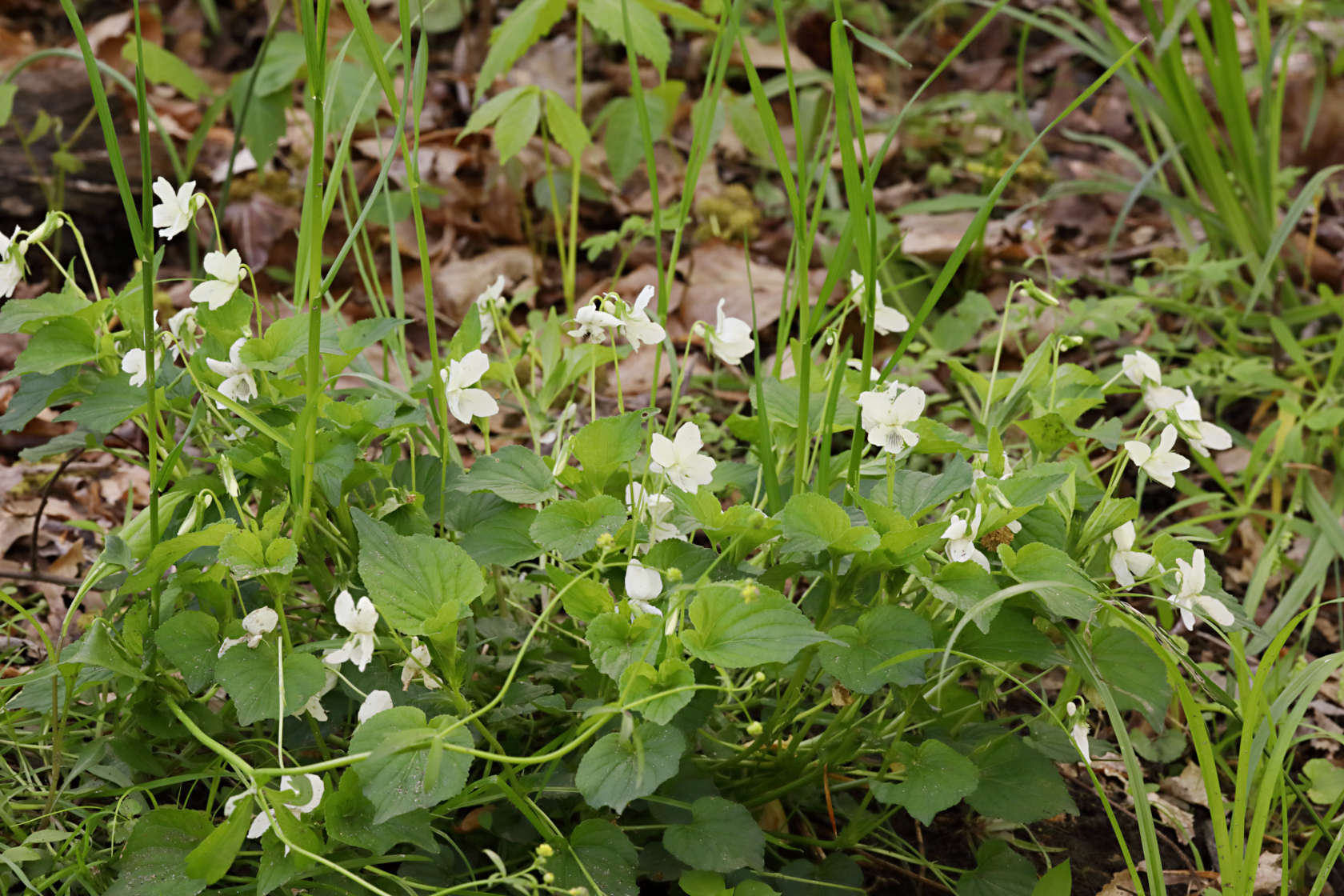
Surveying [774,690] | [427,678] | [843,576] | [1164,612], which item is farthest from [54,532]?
[1164,612]

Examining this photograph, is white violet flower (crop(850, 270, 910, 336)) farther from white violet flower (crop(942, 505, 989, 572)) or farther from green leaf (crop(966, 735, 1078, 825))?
green leaf (crop(966, 735, 1078, 825))

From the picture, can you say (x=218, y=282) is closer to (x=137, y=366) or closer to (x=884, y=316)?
(x=137, y=366)

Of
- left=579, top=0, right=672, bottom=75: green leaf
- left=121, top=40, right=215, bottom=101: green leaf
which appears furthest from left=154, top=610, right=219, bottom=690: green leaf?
left=121, top=40, right=215, bottom=101: green leaf

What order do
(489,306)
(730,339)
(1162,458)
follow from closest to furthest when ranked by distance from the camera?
(1162,458)
(730,339)
(489,306)

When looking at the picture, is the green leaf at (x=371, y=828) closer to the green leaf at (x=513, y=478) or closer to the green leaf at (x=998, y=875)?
the green leaf at (x=513, y=478)

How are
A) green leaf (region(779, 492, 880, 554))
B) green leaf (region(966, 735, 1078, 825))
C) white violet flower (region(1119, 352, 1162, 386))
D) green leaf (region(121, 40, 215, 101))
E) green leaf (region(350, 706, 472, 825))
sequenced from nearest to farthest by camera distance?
green leaf (region(350, 706, 472, 825))
green leaf (region(779, 492, 880, 554))
green leaf (region(966, 735, 1078, 825))
white violet flower (region(1119, 352, 1162, 386))
green leaf (region(121, 40, 215, 101))

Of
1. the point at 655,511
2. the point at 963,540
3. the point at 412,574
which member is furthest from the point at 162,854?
the point at 963,540

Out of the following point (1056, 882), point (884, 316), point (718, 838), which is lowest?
point (1056, 882)
